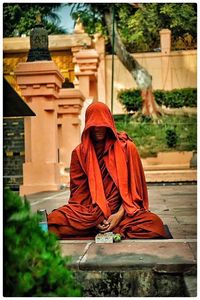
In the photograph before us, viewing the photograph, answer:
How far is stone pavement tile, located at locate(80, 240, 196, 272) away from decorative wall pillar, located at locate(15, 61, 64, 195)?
558 cm

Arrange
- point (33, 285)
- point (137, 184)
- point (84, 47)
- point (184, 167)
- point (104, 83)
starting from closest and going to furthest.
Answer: point (33, 285) → point (137, 184) → point (184, 167) → point (84, 47) → point (104, 83)

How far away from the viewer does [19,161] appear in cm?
1172

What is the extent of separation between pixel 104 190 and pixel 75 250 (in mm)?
693

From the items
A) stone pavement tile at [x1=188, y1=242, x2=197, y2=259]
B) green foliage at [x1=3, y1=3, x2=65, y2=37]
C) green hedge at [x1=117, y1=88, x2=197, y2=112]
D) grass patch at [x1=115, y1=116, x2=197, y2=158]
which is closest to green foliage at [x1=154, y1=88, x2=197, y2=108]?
green hedge at [x1=117, y1=88, x2=197, y2=112]

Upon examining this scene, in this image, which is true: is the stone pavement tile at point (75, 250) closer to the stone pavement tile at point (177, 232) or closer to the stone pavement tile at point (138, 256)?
the stone pavement tile at point (138, 256)

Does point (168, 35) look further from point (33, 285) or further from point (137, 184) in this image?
point (33, 285)

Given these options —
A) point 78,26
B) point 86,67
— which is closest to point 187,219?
point 86,67

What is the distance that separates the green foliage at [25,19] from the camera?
16.6 meters

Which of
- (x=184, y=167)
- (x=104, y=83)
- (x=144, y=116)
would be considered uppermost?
(x=104, y=83)

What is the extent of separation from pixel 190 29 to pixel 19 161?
8596 millimetres

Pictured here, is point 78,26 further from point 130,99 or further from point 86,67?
point 86,67

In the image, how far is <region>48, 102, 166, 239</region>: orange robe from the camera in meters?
3.69

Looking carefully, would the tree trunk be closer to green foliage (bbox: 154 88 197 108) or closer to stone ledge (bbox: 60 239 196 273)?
green foliage (bbox: 154 88 197 108)

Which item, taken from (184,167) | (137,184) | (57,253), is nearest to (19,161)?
(184,167)
